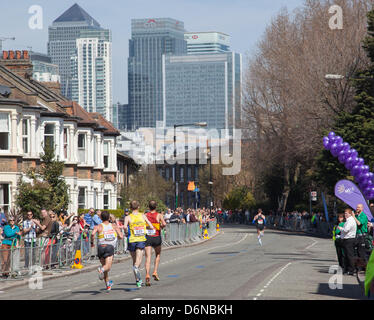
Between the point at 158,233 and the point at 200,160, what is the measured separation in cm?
13969

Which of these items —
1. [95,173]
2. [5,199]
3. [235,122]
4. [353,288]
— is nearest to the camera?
[353,288]

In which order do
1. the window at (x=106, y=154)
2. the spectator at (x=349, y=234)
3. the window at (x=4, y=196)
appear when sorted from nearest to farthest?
the spectator at (x=349, y=234)
the window at (x=4, y=196)
the window at (x=106, y=154)

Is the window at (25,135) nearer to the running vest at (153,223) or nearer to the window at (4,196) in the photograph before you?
the window at (4,196)

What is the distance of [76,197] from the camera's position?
46875mm

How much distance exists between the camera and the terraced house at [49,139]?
124 feet

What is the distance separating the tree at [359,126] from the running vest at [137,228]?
96.2ft

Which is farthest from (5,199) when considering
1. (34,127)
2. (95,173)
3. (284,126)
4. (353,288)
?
(284,126)

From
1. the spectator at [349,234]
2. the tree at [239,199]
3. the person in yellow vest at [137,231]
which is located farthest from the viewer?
the tree at [239,199]

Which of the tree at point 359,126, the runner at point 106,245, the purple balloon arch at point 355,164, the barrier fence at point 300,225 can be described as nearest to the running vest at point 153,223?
the runner at point 106,245

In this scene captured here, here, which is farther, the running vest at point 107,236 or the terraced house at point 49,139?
the terraced house at point 49,139

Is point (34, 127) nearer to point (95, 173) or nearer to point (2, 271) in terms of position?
point (95, 173)

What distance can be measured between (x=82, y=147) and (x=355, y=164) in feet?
67.7

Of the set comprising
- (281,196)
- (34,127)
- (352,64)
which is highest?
(352,64)

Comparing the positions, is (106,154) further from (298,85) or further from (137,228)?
(137,228)
